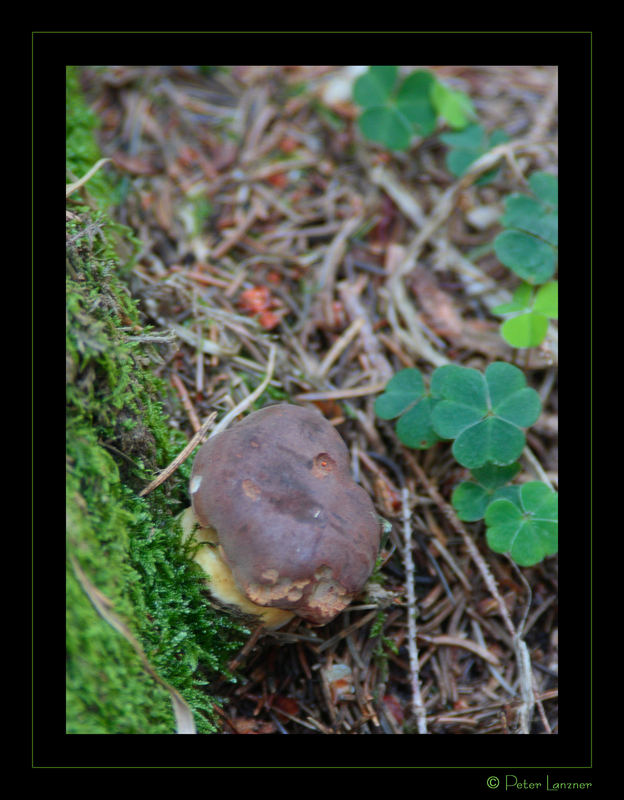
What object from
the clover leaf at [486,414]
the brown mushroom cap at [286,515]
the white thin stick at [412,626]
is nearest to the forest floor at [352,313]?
the white thin stick at [412,626]

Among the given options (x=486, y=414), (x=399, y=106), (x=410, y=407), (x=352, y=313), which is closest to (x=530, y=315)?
(x=486, y=414)

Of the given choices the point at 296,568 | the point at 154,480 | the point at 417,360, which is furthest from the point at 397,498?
the point at 154,480

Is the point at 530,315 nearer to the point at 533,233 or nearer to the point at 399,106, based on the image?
the point at 533,233

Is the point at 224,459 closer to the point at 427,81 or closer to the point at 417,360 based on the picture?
the point at 417,360

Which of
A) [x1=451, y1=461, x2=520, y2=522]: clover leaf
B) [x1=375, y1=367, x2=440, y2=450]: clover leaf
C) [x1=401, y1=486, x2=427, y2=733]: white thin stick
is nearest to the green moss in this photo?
[x1=401, y1=486, x2=427, y2=733]: white thin stick

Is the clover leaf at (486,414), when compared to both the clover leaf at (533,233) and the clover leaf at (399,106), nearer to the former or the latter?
the clover leaf at (533,233)

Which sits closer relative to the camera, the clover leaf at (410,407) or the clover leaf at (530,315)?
the clover leaf at (410,407)
